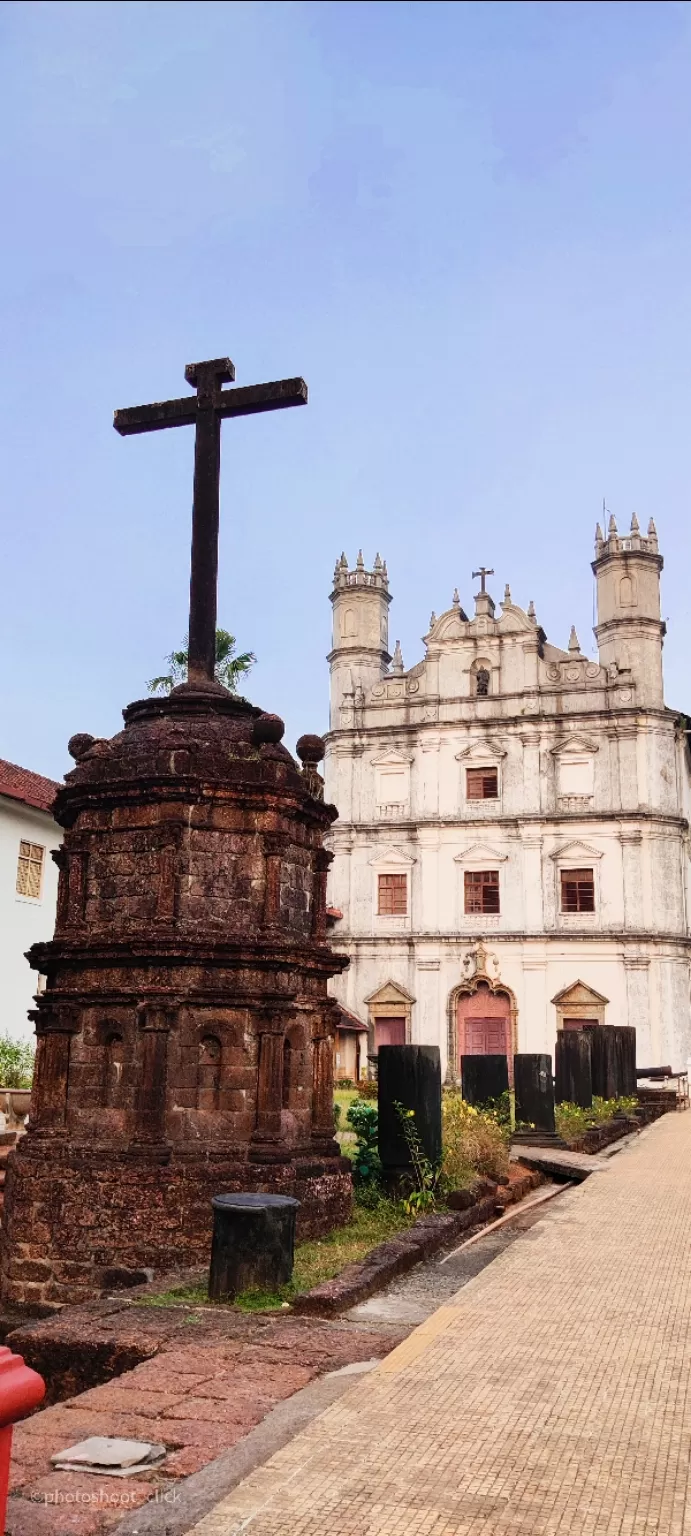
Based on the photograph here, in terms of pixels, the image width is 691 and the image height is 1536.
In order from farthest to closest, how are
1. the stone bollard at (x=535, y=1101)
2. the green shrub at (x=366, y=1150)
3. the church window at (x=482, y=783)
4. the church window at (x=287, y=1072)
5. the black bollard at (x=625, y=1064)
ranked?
the church window at (x=482, y=783), the black bollard at (x=625, y=1064), the stone bollard at (x=535, y=1101), the green shrub at (x=366, y=1150), the church window at (x=287, y=1072)

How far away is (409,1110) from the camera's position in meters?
9.65

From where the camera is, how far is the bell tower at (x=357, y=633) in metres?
35.1

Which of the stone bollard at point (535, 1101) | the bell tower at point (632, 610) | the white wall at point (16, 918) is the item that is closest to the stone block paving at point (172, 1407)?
the stone bollard at point (535, 1101)

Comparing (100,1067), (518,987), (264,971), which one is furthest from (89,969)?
Result: (518,987)

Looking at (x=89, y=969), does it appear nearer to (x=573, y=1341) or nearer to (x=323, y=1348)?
(x=323, y=1348)

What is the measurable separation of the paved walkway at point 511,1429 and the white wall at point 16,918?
50.0 ft

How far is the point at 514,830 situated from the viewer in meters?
32.7

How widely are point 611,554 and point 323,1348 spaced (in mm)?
30328

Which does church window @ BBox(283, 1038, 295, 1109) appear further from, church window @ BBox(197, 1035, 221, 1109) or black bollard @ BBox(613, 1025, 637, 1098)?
black bollard @ BBox(613, 1025, 637, 1098)

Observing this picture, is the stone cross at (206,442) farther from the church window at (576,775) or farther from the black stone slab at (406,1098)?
the church window at (576,775)

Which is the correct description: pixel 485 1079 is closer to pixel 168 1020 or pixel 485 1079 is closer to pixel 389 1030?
pixel 168 1020

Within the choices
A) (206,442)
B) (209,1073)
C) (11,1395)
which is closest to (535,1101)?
(209,1073)

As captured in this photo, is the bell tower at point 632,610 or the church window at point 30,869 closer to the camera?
the church window at point 30,869

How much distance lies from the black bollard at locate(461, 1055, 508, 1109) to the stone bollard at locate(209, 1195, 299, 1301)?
836cm
